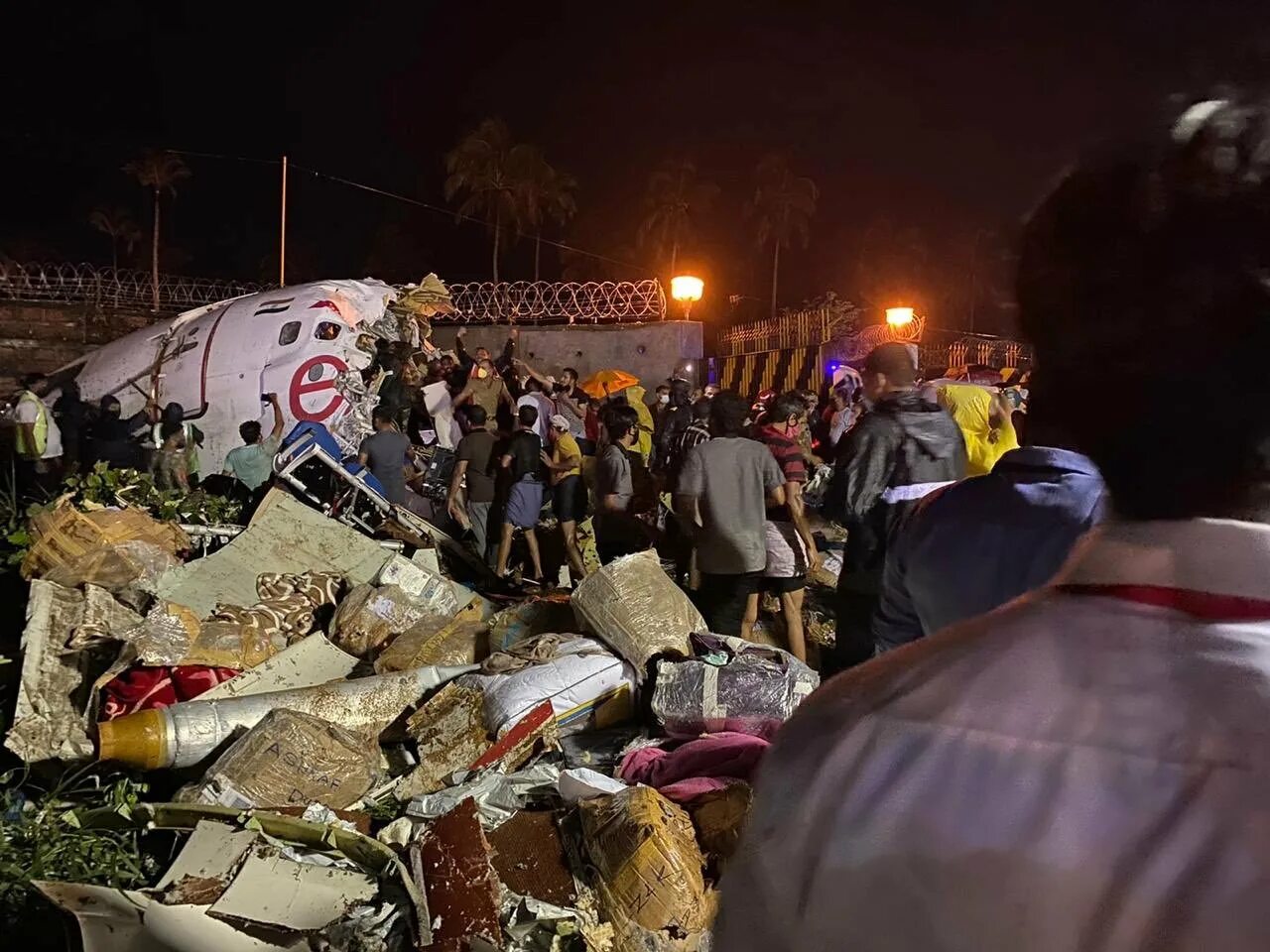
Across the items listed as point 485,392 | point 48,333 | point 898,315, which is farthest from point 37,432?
point 898,315

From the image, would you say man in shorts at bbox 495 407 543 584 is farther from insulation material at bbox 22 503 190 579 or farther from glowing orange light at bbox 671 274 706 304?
glowing orange light at bbox 671 274 706 304

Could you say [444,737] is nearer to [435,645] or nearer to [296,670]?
[435,645]

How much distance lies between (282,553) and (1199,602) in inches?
263

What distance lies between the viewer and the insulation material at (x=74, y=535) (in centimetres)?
645

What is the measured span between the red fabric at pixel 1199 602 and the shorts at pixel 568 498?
7.57m

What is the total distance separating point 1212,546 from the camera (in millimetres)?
768

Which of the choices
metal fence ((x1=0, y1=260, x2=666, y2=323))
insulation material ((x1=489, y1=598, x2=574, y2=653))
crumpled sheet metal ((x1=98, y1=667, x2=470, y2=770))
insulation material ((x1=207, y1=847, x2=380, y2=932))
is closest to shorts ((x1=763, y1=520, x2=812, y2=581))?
insulation material ((x1=489, y1=598, x2=574, y2=653))

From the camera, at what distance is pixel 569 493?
8297 mm

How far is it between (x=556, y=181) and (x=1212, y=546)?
42.5m

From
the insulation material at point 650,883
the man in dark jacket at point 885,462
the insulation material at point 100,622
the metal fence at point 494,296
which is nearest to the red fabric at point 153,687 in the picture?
the insulation material at point 100,622

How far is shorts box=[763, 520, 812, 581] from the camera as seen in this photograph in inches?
227

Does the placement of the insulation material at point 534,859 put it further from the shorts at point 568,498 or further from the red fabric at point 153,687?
the shorts at point 568,498

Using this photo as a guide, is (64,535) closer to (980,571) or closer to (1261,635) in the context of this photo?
(980,571)

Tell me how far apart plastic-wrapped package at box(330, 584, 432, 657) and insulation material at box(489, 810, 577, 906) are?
2.35 meters
